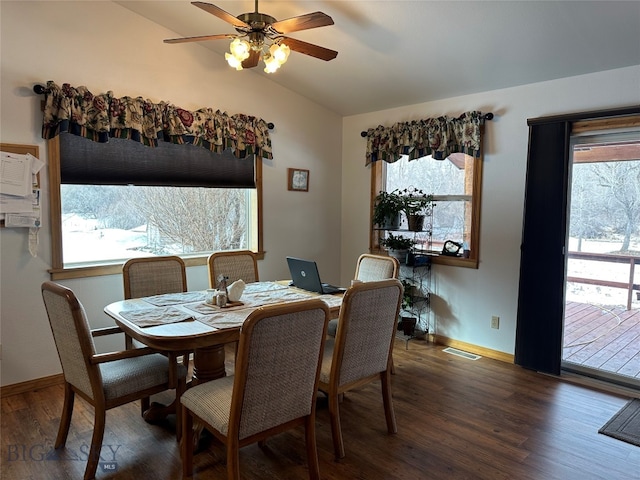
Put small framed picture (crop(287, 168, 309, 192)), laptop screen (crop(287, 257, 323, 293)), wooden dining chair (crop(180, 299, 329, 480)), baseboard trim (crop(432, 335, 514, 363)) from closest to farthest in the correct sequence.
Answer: wooden dining chair (crop(180, 299, 329, 480)), laptop screen (crop(287, 257, 323, 293)), baseboard trim (crop(432, 335, 514, 363)), small framed picture (crop(287, 168, 309, 192))

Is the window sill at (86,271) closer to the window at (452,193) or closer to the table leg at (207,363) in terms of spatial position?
the table leg at (207,363)

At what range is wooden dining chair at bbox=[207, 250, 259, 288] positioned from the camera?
11.0 feet

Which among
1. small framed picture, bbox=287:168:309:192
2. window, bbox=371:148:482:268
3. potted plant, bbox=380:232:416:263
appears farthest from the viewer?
small framed picture, bbox=287:168:309:192

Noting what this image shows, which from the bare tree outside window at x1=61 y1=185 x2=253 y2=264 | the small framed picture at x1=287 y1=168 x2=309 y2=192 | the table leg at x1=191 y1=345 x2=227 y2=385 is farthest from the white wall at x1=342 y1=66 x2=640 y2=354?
the table leg at x1=191 y1=345 x2=227 y2=385

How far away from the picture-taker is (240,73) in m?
4.10

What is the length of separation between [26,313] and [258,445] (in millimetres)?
1961

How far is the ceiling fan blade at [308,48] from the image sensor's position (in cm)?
250

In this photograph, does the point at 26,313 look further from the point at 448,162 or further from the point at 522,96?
the point at 522,96

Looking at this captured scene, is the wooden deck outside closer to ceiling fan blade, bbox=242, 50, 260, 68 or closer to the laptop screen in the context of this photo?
the laptop screen

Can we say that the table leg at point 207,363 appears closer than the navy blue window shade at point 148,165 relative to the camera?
Yes

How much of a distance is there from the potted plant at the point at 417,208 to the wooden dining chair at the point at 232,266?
1.63 m

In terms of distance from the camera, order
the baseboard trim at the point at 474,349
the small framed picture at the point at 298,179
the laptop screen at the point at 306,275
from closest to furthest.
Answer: the laptop screen at the point at 306,275 < the baseboard trim at the point at 474,349 < the small framed picture at the point at 298,179

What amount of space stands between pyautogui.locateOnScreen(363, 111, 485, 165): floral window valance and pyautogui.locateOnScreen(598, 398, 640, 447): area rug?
7.20 ft

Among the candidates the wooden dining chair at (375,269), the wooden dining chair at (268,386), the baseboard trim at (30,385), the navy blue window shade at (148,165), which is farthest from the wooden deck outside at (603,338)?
→ the baseboard trim at (30,385)
